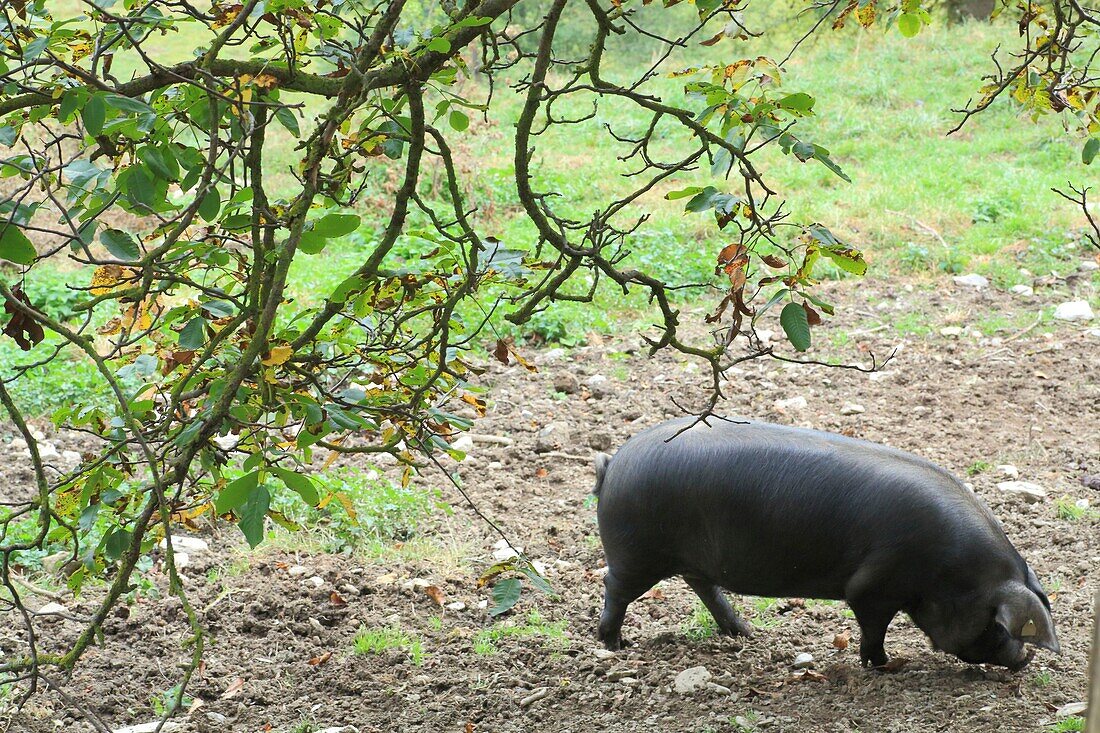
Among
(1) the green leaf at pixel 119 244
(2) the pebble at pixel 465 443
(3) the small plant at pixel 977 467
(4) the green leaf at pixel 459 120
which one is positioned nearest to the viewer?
(1) the green leaf at pixel 119 244

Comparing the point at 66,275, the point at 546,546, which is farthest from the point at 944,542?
the point at 66,275

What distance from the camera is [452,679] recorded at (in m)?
4.02

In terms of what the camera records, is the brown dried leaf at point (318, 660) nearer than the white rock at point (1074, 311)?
Yes

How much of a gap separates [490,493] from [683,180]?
6164 mm

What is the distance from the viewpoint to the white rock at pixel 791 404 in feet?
21.4

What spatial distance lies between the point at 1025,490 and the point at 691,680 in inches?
87.3

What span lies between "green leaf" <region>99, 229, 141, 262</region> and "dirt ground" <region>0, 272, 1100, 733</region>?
202 cm

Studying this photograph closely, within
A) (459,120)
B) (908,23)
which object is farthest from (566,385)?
(459,120)

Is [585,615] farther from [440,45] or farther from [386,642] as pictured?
[440,45]

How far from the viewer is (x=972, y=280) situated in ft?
27.2

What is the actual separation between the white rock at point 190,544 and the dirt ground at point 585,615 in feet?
0.23

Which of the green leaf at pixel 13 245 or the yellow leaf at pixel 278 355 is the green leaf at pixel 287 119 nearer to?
the yellow leaf at pixel 278 355

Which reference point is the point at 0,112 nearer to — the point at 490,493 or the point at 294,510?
the point at 294,510

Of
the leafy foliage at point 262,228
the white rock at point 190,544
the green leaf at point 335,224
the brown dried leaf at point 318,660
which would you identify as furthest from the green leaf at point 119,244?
the white rock at point 190,544
